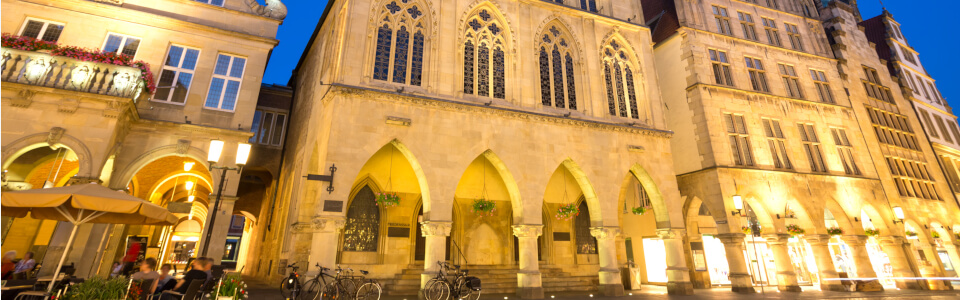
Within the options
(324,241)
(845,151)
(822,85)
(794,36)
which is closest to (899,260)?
(845,151)

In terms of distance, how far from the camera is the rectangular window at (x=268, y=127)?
20656mm

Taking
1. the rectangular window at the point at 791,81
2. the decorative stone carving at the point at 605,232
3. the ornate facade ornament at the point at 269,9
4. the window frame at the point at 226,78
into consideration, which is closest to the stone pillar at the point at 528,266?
the decorative stone carving at the point at 605,232

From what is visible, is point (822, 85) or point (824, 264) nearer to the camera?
point (824, 264)

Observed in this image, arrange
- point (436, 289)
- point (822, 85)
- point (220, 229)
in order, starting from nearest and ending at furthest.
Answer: point (436, 289) < point (220, 229) < point (822, 85)

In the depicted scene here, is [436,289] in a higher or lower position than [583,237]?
lower

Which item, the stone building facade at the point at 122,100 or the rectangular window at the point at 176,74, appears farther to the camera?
the rectangular window at the point at 176,74

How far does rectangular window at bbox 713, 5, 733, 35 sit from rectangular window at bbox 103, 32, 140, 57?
26518mm

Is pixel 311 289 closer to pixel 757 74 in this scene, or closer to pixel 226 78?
pixel 226 78

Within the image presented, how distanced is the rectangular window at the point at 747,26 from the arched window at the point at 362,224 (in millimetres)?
21674

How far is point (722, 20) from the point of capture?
23.4m

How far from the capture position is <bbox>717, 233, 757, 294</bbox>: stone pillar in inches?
683

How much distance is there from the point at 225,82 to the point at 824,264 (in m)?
26.1

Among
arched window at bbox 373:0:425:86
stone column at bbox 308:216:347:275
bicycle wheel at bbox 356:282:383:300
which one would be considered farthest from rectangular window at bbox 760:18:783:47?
stone column at bbox 308:216:347:275

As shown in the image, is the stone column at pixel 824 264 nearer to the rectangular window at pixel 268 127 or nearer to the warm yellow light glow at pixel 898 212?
the warm yellow light glow at pixel 898 212
